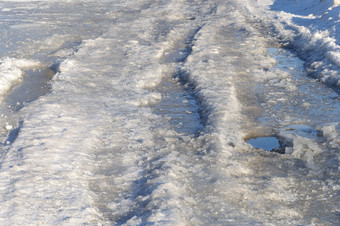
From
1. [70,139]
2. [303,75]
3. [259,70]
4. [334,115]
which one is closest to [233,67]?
[259,70]

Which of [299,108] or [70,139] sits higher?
[70,139]

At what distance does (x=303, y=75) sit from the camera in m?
8.61

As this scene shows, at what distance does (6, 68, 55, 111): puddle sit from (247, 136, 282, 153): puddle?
12.8 feet

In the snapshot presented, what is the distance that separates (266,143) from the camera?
583 cm

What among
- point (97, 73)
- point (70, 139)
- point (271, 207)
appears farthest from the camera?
point (97, 73)

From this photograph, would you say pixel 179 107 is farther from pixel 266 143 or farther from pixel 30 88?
pixel 30 88

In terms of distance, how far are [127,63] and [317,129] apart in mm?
4607

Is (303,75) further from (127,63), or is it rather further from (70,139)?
(70,139)

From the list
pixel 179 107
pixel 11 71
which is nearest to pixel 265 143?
pixel 179 107

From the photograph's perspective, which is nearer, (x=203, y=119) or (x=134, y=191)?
(x=134, y=191)

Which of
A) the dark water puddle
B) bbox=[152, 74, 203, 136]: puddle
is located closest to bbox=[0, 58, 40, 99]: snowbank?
bbox=[152, 74, 203, 136]: puddle

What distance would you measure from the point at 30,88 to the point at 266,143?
4686 mm

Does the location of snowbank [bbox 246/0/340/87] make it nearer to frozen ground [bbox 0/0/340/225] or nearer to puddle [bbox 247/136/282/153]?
frozen ground [bbox 0/0/340/225]

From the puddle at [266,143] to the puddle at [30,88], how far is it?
12.8 ft
